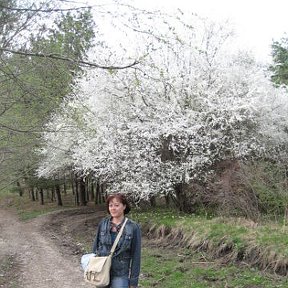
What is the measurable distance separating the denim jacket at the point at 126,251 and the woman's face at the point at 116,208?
0.12 m

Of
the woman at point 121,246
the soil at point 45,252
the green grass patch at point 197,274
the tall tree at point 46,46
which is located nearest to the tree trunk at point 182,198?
the soil at point 45,252

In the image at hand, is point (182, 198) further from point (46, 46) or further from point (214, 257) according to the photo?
point (46, 46)

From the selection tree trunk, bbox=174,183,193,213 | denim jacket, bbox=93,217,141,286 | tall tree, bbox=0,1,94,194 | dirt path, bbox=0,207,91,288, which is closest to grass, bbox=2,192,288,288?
dirt path, bbox=0,207,91,288

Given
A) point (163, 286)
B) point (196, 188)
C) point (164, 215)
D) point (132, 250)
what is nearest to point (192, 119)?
point (196, 188)

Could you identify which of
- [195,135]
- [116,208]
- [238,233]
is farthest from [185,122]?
[116,208]

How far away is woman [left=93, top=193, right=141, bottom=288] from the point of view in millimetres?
4562

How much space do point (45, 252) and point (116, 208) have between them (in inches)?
371

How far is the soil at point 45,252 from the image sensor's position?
977cm

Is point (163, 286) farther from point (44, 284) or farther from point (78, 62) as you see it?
point (78, 62)

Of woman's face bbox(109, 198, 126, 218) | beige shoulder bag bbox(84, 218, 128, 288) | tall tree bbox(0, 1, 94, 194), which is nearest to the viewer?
tall tree bbox(0, 1, 94, 194)

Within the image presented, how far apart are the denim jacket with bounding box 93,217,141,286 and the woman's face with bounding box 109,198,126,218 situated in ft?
0.40

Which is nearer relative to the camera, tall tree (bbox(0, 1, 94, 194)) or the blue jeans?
tall tree (bbox(0, 1, 94, 194))

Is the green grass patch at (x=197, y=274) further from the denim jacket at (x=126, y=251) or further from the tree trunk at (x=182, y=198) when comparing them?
the tree trunk at (x=182, y=198)

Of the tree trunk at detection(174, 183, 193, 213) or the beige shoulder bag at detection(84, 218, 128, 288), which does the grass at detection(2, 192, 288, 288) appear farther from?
the beige shoulder bag at detection(84, 218, 128, 288)
